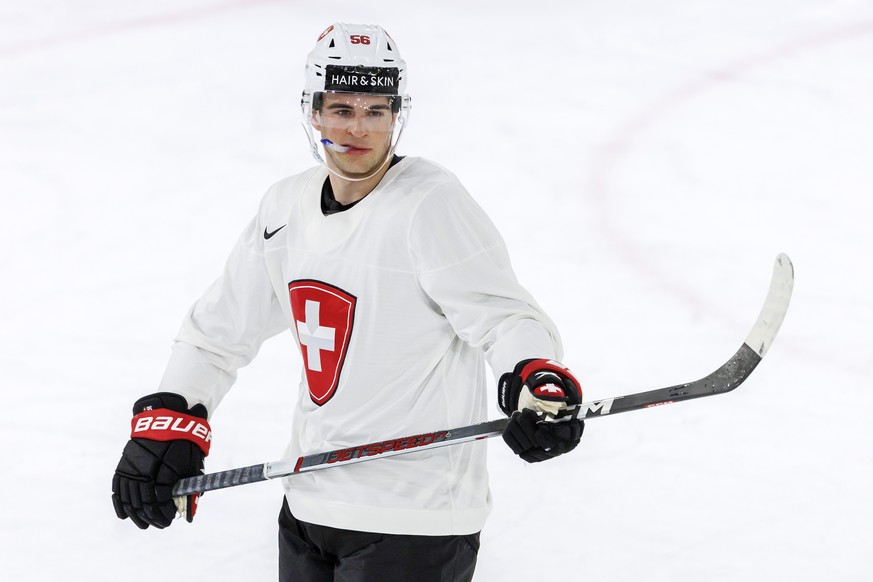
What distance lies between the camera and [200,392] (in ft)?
Result: 6.60

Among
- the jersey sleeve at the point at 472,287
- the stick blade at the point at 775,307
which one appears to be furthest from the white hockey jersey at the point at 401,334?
the stick blade at the point at 775,307

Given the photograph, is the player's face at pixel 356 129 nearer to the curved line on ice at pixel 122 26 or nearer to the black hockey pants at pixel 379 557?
the black hockey pants at pixel 379 557

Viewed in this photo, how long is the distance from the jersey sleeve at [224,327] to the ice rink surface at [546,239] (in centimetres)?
76

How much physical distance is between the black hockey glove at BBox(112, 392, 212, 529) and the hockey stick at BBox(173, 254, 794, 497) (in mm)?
221

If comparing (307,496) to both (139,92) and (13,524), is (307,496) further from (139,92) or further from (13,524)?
(139,92)

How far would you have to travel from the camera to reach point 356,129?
1817mm

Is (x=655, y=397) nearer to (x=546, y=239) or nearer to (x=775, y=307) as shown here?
(x=775, y=307)

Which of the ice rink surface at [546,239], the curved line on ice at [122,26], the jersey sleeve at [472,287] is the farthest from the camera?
the curved line on ice at [122,26]

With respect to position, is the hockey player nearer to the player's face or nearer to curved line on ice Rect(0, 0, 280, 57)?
the player's face

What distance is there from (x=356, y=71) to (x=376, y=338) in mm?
427

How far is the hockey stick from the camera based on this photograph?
163cm

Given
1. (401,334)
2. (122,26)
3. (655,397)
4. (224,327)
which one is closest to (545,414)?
(655,397)

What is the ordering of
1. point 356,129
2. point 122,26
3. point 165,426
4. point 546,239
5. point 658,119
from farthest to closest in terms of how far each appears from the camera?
point 122,26 → point 658,119 → point 546,239 → point 165,426 → point 356,129

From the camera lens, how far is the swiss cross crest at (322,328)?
70.5 inches
